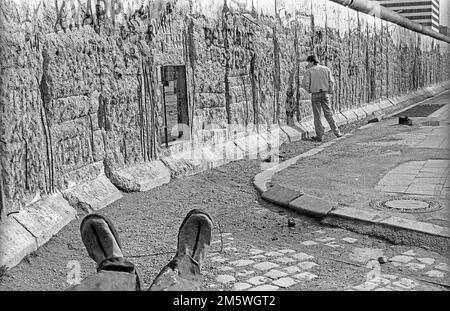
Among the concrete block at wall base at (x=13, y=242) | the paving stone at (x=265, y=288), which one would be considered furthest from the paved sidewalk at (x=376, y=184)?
the concrete block at wall base at (x=13, y=242)

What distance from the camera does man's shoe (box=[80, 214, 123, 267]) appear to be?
3.53 meters

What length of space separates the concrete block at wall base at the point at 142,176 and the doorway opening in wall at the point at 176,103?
0.64 metres

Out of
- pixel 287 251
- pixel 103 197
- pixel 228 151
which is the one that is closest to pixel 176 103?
pixel 228 151

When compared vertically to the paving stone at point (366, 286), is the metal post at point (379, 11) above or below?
above

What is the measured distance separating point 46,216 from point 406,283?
3059 millimetres

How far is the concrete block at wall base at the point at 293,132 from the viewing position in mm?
10102

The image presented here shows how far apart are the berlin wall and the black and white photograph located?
0.8 inches

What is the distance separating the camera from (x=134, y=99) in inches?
248

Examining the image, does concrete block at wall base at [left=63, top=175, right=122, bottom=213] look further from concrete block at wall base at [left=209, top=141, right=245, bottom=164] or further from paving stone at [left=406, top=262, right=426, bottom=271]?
paving stone at [left=406, top=262, right=426, bottom=271]

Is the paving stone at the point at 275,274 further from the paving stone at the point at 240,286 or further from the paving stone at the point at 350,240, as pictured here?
the paving stone at the point at 350,240

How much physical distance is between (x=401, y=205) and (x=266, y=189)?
1637mm

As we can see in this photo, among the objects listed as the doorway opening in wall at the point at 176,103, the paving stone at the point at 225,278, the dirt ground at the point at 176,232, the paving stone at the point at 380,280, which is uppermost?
the doorway opening in wall at the point at 176,103

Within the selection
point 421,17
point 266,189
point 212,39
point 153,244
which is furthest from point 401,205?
point 421,17
